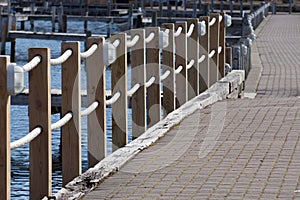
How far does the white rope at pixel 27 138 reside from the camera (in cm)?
718

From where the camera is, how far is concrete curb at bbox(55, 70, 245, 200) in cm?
778

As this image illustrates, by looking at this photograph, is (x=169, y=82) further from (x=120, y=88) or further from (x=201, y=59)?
(x=120, y=88)

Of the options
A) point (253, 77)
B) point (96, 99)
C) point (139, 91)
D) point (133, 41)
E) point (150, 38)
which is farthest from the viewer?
point (253, 77)

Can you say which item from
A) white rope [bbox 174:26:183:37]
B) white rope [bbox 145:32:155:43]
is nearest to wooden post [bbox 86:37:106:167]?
white rope [bbox 145:32:155:43]

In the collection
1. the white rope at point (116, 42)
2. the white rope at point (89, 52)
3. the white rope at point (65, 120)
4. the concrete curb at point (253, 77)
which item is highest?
the white rope at point (89, 52)

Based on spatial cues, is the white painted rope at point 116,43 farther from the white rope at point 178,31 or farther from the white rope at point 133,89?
the white rope at point 178,31

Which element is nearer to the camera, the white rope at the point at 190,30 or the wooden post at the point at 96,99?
the wooden post at the point at 96,99

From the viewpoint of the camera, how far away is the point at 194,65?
46.6 ft

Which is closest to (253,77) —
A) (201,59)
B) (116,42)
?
(201,59)

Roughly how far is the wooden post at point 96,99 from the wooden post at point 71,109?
688 millimetres

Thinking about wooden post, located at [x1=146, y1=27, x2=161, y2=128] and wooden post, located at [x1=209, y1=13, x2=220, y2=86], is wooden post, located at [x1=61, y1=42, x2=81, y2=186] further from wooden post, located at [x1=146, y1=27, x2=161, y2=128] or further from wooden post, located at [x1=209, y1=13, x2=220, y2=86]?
wooden post, located at [x1=209, y1=13, x2=220, y2=86]

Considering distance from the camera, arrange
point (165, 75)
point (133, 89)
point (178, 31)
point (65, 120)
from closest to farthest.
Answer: point (65, 120) → point (133, 89) → point (165, 75) → point (178, 31)

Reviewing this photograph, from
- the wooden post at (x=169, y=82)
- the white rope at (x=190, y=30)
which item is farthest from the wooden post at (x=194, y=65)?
the wooden post at (x=169, y=82)

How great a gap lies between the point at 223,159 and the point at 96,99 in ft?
4.16
